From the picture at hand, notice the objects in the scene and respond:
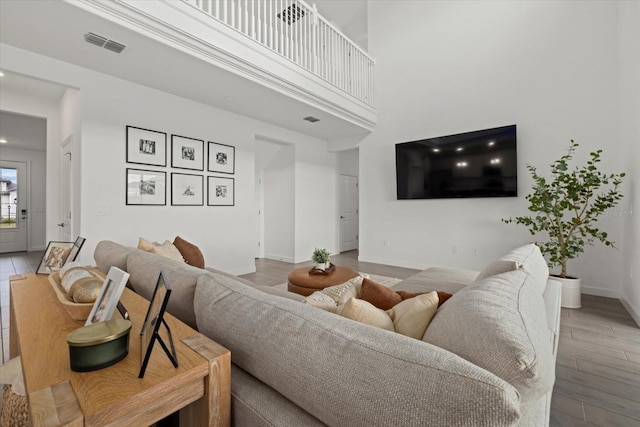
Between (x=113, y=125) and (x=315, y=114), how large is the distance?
107 inches

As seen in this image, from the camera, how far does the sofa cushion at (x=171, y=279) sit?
3.86 feet

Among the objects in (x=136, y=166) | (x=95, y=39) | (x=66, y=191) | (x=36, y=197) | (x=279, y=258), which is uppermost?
(x=95, y=39)

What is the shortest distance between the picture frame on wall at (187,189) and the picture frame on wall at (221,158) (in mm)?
276

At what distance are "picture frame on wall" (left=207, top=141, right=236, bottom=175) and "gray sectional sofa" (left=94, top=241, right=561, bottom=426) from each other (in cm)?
368

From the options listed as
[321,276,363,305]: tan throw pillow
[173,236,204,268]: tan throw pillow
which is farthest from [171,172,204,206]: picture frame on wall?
[321,276,363,305]: tan throw pillow

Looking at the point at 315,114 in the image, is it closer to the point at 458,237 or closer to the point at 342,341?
the point at 458,237

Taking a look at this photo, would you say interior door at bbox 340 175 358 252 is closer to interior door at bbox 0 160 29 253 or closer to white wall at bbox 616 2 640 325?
white wall at bbox 616 2 640 325

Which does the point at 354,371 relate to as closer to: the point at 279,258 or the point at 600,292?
the point at 600,292

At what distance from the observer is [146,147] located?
145 inches

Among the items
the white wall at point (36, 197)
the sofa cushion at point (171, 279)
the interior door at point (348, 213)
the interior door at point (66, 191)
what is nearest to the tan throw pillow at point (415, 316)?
the sofa cushion at point (171, 279)

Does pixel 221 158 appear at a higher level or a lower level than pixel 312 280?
higher

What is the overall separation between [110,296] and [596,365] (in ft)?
9.76

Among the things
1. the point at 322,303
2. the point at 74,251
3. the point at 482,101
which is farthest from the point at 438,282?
the point at 482,101

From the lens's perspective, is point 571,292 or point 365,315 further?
point 571,292
